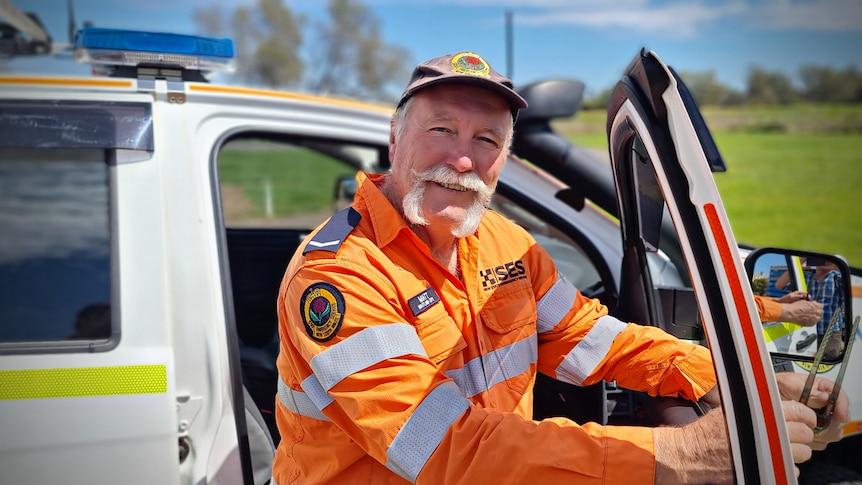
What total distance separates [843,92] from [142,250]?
145 ft

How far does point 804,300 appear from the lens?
1.39 meters

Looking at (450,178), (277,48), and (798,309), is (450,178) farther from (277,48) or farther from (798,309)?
(277,48)

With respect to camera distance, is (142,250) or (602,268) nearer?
(142,250)

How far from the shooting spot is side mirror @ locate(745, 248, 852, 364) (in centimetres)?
134

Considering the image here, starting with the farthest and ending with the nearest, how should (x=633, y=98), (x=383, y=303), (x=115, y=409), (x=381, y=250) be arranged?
(x=115, y=409) → (x=381, y=250) → (x=383, y=303) → (x=633, y=98)

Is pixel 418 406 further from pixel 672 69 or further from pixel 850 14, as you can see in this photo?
pixel 850 14

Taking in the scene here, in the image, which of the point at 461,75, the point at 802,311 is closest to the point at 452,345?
the point at 461,75

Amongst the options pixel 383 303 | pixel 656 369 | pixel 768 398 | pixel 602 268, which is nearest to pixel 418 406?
pixel 383 303

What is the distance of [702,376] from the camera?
5.26 ft

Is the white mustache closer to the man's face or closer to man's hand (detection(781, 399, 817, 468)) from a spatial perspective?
the man's face

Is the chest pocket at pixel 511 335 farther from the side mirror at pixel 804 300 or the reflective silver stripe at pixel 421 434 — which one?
the side mirror at pixel 804 300

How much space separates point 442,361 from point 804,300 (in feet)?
2.42

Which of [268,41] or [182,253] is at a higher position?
[268,41]

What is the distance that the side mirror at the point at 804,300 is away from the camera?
134 cm
